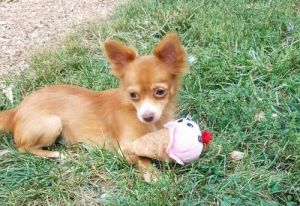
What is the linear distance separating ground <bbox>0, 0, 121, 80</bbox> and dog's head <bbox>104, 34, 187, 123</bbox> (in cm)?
223

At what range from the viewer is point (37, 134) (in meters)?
4.67

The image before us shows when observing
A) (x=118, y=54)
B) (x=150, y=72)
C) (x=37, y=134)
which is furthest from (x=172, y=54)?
(x=37, y=134)

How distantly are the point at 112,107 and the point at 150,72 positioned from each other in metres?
0.69

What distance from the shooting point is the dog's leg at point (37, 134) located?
466 cm

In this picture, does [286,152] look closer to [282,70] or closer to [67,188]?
[282,70]

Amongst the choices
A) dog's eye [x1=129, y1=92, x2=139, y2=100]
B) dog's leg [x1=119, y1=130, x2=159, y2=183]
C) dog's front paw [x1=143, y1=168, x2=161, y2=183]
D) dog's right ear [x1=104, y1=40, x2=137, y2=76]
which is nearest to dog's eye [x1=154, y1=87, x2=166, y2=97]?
dog's eye [x1=129, y1=92, x2=139, y2=100]

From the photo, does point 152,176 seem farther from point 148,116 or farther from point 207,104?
point 207,104

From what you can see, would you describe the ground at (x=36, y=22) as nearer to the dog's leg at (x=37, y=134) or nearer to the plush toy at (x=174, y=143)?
the dog's leg at (x=37, y=134)

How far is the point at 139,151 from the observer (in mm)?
4281

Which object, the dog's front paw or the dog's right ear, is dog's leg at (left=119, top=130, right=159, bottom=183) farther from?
the dog's right ear

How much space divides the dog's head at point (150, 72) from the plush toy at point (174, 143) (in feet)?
0.46

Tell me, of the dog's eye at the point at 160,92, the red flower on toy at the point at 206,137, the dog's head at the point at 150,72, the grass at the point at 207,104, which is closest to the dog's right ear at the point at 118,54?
the dog's head at the point at 150,72

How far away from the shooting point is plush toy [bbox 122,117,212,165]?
4.16 meters

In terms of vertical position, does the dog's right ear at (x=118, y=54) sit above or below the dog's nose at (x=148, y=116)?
above
